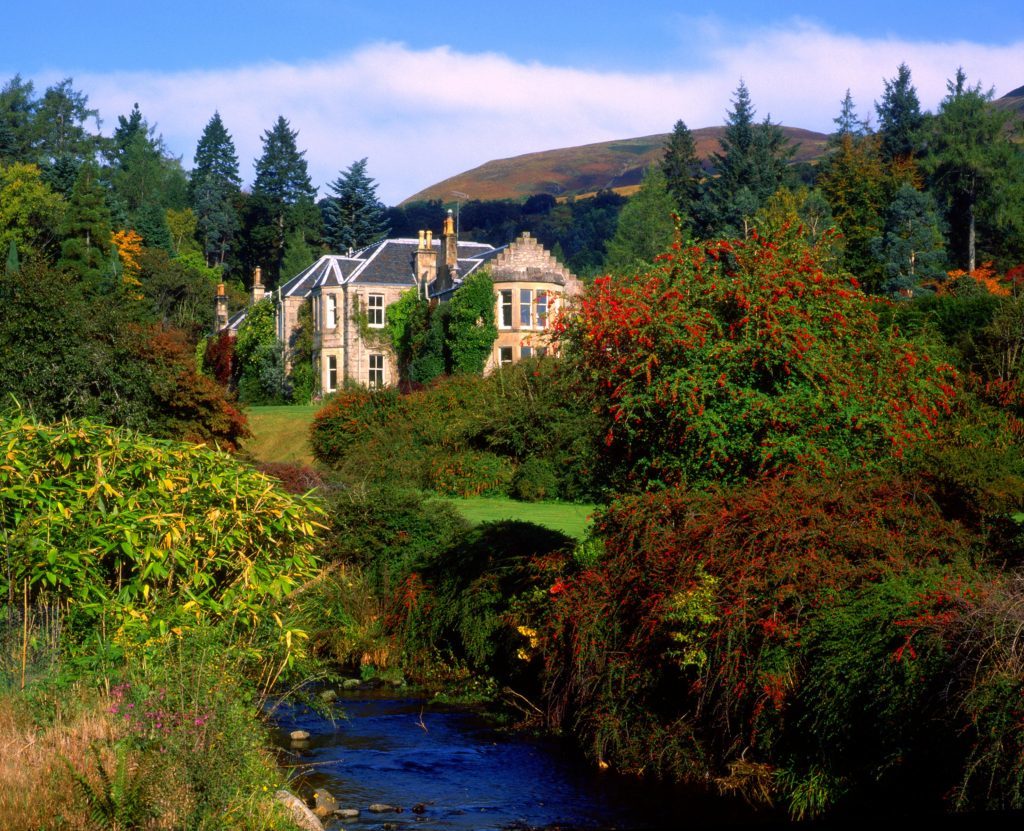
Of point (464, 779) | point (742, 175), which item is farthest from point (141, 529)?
point (742, 175)

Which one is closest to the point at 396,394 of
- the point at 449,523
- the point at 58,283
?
the point at 58,283

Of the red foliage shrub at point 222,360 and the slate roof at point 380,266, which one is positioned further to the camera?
the red foliage shrub at point 222,360

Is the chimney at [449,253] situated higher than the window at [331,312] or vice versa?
the chimney at [449,253]

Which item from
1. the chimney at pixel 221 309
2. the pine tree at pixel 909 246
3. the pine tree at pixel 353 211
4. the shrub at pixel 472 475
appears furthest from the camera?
the pine tree at pixel 353 211

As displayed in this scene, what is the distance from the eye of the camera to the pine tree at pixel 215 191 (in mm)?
111062

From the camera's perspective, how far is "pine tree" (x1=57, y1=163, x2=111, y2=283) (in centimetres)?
6850

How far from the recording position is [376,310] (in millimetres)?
61062

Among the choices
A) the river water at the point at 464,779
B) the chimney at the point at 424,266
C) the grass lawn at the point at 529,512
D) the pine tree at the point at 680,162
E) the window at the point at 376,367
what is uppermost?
the pine tree at the point at 680,162

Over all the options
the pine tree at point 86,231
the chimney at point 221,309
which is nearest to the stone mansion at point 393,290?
the pine tree at point 86,231

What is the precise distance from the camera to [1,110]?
104 meters

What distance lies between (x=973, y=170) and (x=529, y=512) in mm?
48811

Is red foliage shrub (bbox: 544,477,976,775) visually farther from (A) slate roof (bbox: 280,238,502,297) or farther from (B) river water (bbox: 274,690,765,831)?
(A) slate roof (bbox: 280,238,502,297)

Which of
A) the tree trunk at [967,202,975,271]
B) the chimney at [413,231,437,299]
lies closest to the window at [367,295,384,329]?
the chimney at [413,231,437,299]

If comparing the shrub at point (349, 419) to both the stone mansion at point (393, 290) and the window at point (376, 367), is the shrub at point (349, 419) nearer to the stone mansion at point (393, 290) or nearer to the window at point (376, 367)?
the stone mansion at point (393, 290)
